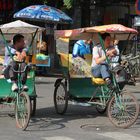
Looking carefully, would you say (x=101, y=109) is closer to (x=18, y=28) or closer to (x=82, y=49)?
(x=82, y=49)

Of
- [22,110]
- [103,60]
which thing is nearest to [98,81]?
[103,60]

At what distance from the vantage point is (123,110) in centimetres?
1022

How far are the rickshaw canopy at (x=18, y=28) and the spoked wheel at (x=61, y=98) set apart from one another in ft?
4.47

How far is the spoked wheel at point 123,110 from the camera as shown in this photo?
10.1 metres

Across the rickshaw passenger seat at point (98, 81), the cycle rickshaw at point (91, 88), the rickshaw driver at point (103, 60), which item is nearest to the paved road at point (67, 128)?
the cycle rickshaw at point (91, 88)

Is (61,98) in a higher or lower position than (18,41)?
lower

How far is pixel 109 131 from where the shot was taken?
32.4 feet

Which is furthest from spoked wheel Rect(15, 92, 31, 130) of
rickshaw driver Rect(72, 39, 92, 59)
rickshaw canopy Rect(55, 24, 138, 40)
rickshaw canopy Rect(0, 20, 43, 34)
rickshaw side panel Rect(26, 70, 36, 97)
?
rickshaw driver Rect(72, 39, 92, 59)

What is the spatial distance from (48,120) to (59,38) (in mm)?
2020

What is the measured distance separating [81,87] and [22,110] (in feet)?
7.27

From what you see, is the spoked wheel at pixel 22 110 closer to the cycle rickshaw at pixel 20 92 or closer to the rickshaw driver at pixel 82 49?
the cycle rickshaw at pixel 20 92

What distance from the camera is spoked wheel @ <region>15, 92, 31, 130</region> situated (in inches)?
383

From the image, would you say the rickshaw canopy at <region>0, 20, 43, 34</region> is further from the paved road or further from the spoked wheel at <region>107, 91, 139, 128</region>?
the spoked wheel at <region>107, 91, 139, 128</region>

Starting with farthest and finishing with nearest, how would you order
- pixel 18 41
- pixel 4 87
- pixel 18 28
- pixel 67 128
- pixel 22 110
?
pixel 18 28, pixel 4 87, pixel 18 41, pixel 67 128, pixel 22 110
